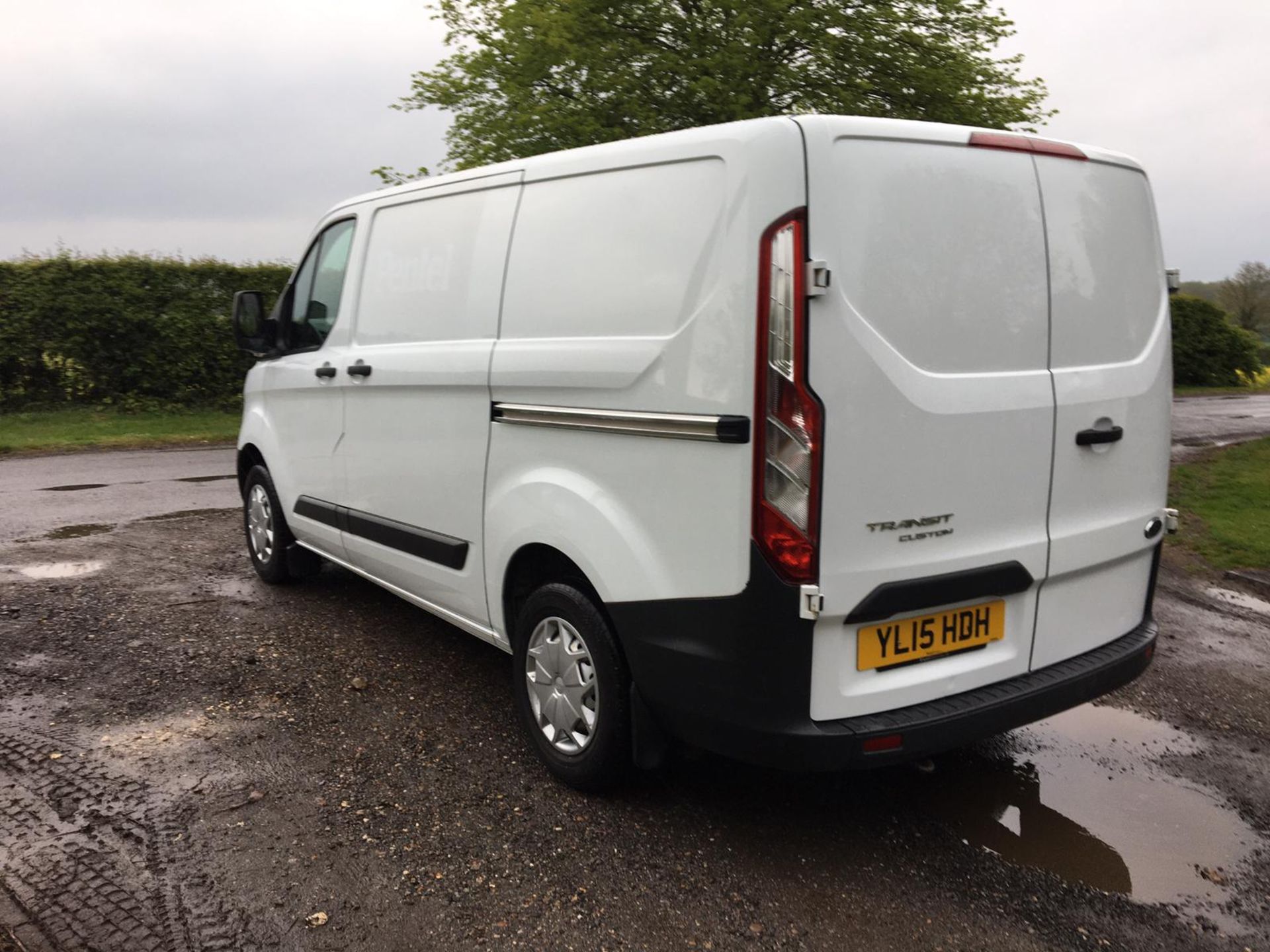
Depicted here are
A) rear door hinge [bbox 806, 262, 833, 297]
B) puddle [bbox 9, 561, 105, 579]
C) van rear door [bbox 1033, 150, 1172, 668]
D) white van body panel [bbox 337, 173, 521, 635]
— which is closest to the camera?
rear door hinge [bbox 806, 262, 833, 297]

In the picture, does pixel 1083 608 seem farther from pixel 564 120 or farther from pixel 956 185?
pixel 564 120

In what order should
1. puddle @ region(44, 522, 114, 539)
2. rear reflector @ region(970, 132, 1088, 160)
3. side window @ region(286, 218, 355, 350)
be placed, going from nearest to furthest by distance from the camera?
rear reflector @ region(970, 132, 1088, 160) < side window @ region(286, 218, 355, 350) < puddle @ region(44, 522, 114, 539)

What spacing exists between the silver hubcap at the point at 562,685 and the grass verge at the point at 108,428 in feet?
36.9

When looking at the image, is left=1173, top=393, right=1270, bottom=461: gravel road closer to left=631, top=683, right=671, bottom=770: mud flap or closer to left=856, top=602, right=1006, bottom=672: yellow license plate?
left=856, top=602, right=1006, bottom=672: yellow license plate

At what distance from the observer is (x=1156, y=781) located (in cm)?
363

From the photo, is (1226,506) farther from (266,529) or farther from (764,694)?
(266,529)

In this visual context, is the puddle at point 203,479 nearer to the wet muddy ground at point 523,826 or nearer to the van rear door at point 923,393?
the wet muddy ground at point 523,826

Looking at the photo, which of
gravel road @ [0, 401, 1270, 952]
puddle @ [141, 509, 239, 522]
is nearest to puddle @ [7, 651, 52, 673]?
gravel road @ [0, 401, 1270, 952]

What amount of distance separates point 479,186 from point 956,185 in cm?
184

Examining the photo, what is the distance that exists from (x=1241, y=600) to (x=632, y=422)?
187 inches

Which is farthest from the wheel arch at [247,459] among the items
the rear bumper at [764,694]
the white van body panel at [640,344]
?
the rear bumper at [764,694]

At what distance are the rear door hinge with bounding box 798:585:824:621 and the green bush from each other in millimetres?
24255

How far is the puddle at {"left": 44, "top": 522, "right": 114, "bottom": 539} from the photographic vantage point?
7527 mm

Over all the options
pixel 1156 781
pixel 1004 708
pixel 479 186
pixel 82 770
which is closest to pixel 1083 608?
pixel 1004 708
